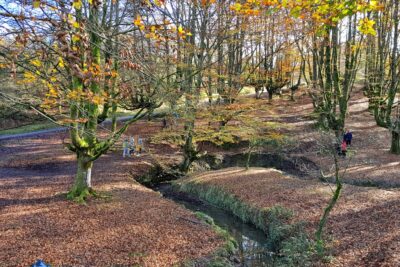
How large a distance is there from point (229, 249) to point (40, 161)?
1378 centimetres

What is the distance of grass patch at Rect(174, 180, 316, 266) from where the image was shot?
788cm

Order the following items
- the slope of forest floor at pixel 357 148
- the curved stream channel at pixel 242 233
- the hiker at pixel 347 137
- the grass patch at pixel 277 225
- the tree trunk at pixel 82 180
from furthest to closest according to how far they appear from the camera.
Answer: the hiker at pixel 347 137, the slope of forest floor at pixel 357 148, the tree trunk at pixel 82 180, the curved stream channel at pixel 242 233, the grass patch at pixel 277 225

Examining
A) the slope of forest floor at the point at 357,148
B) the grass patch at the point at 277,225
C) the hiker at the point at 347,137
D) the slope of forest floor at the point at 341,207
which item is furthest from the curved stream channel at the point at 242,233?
the hiker at the point at 347,137

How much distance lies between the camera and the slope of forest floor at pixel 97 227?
7520 mm

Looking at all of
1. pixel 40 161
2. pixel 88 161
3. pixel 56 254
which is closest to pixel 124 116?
pixel 40 161

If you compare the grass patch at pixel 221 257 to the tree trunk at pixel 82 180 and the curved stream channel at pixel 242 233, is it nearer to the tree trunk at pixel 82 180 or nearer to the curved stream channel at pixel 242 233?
the curved stream channel at pixel 242 233

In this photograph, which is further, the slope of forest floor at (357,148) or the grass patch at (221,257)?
the slope of forest floor at (357,148)

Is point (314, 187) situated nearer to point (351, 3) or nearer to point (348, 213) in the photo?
point (348, 213)

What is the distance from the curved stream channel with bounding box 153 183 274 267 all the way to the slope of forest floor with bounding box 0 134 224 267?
98 cm

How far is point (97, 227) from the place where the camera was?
9023mm

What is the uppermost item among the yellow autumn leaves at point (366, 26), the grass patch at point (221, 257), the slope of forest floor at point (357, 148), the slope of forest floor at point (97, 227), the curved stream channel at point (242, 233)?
the yellow autumn leaves at point (366, 26)

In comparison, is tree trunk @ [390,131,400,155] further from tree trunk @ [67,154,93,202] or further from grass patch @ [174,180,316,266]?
tree trunk @ [67,154,93,202]

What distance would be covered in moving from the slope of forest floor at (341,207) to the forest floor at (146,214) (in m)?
0.02

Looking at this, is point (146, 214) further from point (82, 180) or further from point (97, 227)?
point (82, 180)
